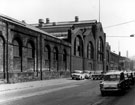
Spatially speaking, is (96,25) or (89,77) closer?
(89,77)

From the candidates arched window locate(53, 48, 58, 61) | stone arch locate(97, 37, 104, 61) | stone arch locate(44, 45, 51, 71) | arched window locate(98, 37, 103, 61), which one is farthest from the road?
arched window locate(98, 37, 103, 61)

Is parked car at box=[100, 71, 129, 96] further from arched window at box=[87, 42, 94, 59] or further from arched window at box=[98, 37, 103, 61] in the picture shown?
arched window at box=[98, 37, 103, 61]

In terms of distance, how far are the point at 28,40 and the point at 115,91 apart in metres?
22.2

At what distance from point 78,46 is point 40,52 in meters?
24.0

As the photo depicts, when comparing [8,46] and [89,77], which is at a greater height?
[8,46]

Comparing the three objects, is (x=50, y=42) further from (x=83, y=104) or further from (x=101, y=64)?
(x=101, y=64)

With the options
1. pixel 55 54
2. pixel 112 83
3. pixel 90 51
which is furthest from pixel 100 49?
pixel 112 83

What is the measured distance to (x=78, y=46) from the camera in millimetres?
65250

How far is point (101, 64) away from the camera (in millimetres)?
86125

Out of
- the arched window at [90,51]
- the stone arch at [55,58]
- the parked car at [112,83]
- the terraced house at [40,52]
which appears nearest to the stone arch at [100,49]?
the terraced house at [40,52]

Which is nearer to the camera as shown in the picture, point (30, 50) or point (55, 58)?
Answer: point (30, 50)

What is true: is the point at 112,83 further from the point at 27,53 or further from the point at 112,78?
the point at 27,53

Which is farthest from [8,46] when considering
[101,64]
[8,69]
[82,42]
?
[101,64]

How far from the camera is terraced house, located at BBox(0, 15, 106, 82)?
3262 centimetres
